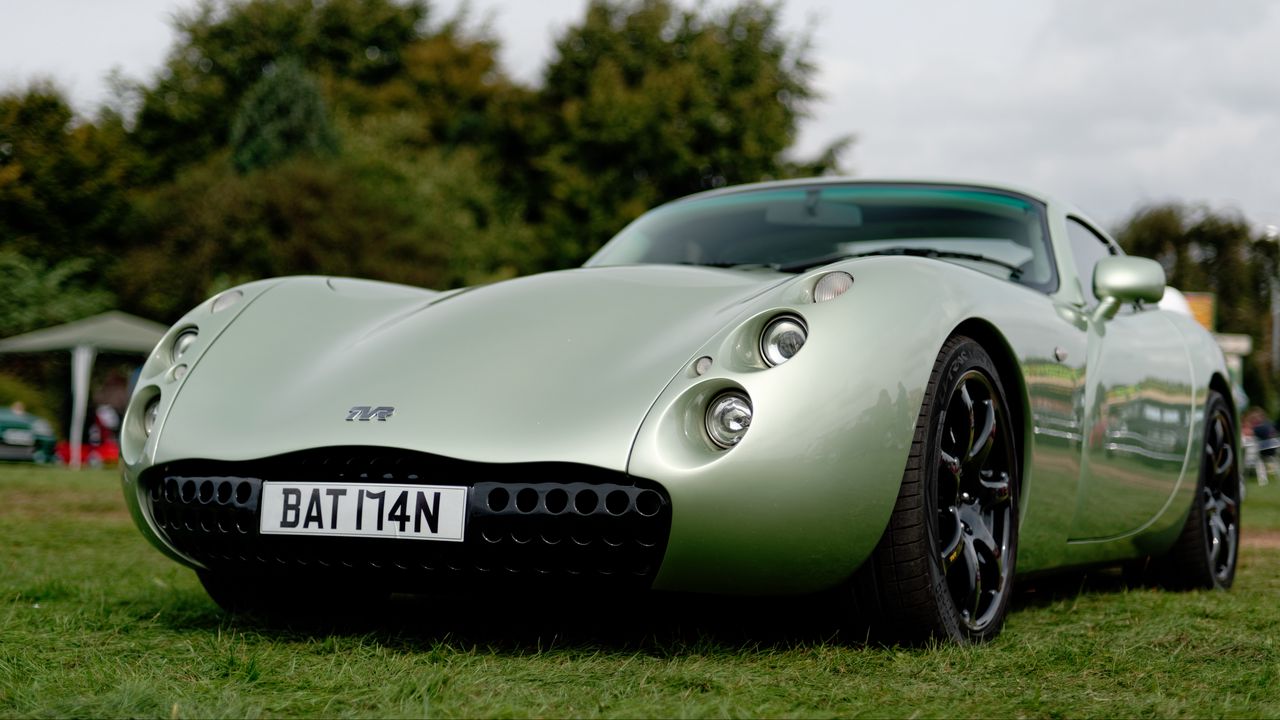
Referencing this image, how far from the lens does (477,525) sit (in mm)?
2803

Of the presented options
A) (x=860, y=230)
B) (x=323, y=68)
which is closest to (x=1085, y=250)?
(x=860, y=230)

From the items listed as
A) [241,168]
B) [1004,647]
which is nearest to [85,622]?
[1004,647]

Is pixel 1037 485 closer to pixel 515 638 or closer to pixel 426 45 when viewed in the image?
pixel 515 638

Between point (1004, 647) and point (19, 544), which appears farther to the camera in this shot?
point (19, 544)

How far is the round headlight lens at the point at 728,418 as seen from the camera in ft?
9.12

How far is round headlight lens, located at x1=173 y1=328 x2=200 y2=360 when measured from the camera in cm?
370

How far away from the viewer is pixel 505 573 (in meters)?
2.85

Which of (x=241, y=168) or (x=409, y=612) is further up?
(x=241, y=168)

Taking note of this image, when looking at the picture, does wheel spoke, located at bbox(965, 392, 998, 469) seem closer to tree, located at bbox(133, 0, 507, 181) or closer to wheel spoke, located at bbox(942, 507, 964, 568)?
wheel spoke, located at bbox(942, 507, 964, 568)

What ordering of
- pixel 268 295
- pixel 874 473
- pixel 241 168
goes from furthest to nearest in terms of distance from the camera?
pixel 241 168 → pixel 268 295 → pixel 874 473

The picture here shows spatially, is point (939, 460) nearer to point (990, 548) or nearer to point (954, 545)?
point (954, 545)

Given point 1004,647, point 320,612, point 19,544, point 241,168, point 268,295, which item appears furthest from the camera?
point 241,168

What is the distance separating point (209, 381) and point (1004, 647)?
1.98 m

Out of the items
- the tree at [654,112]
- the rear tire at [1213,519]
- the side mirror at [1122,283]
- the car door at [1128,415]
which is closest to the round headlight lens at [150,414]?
the car door at [1128,415]
